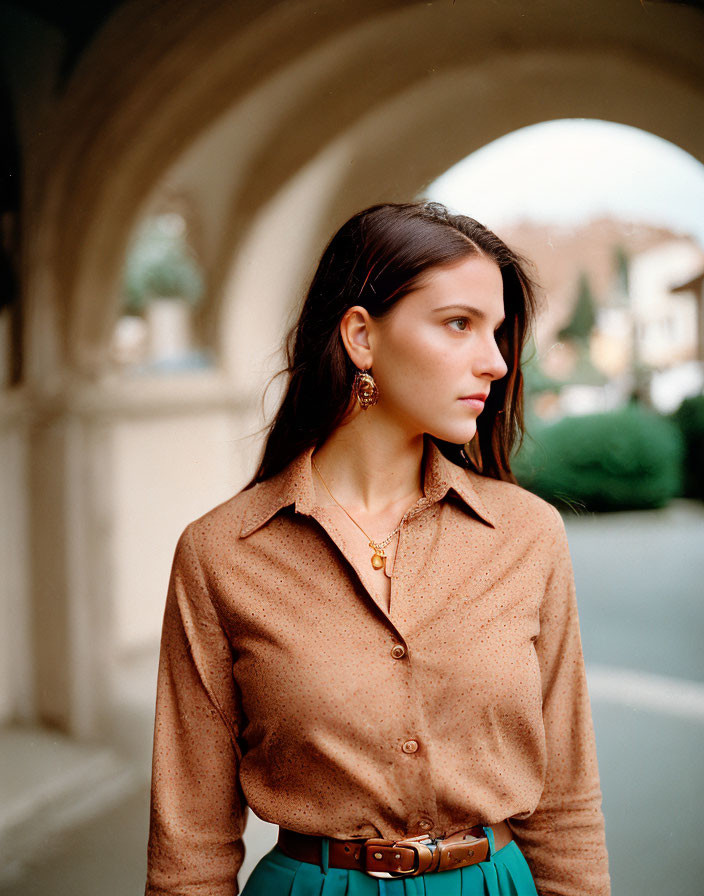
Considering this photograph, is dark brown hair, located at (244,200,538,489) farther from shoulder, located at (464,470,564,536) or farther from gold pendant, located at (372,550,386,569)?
gold pendant, located at (372,550,386,569)

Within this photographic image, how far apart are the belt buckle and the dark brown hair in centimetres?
71

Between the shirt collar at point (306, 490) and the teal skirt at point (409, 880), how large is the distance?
60 cm

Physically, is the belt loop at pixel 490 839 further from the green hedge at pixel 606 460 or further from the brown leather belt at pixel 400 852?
the green hedge at pixel 606 460

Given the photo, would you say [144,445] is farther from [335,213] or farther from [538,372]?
[538,372]

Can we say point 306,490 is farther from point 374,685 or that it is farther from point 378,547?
point 374,685

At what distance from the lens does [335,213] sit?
2156 mm

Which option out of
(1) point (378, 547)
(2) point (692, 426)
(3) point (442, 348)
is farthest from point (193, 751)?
(2) point (692, 426)

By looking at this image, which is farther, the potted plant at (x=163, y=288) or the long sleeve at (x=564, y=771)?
the potted plant at (x=163, y=288)

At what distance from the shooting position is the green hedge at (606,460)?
7.49 ft

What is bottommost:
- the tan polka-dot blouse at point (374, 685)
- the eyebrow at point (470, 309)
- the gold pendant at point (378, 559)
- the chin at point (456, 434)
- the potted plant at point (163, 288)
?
the tan polka-dot blouse at point (374, 685)

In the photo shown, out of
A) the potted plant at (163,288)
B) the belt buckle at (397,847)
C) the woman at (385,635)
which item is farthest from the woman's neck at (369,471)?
the potted plant at (163,288)

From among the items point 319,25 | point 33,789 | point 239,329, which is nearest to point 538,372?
point 239,329

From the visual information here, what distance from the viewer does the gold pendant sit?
5.34 feet

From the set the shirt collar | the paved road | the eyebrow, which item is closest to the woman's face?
the eyebrow
